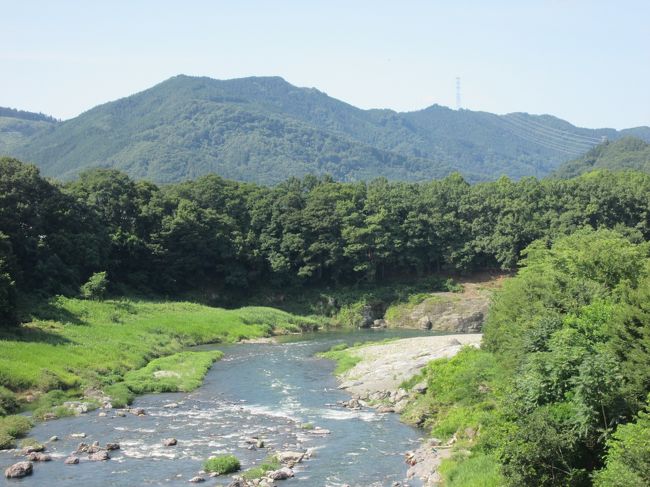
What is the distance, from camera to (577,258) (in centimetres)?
4588

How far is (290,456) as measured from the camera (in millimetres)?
35094

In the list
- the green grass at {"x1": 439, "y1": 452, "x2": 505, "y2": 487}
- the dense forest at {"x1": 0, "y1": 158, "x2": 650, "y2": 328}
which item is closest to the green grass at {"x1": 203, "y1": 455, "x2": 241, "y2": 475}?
the green grass at {"x1": 439, "y1": 452, "x2": 505, "y2": 487}

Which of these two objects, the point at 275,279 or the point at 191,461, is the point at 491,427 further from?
the point at 275,279

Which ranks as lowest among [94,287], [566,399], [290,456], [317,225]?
[290,456]

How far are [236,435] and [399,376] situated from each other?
16132 mm

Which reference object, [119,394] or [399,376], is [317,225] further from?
[119,394]

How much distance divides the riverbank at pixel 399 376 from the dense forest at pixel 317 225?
37236 mm

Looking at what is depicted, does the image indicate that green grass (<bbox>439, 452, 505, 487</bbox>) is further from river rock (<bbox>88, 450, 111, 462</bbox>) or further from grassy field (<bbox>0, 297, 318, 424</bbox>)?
grassy field (<bbox>0, 297, 318, 424</bbox>)

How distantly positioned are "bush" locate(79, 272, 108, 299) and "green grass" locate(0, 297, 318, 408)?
188 cm

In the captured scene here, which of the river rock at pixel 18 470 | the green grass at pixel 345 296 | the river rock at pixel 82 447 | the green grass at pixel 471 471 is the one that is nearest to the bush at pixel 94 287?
the green grass at pixel 345 296

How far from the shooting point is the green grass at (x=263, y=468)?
32.1 m

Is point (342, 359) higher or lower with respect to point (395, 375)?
lower

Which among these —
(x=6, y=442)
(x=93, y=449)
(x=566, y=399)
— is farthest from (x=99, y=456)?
(x=566, y=399)

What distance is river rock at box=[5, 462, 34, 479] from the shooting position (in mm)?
31609
